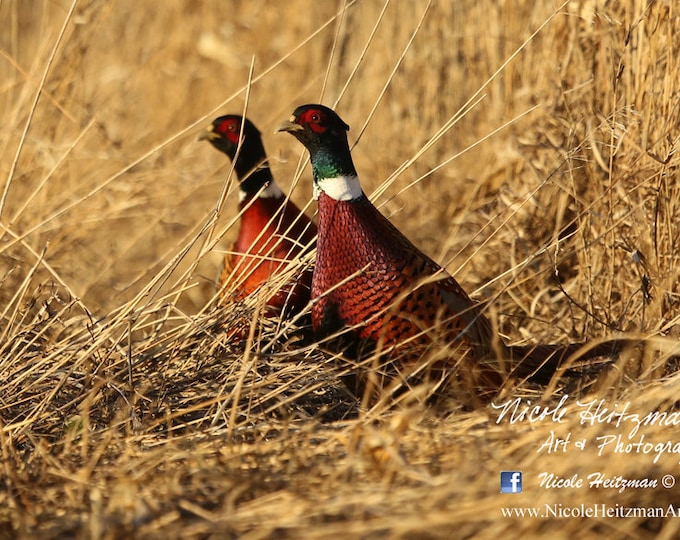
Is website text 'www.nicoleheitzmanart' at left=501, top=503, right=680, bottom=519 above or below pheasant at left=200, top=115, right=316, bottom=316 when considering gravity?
below

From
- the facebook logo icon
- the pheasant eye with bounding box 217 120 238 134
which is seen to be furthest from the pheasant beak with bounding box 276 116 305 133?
the facebook logo icon

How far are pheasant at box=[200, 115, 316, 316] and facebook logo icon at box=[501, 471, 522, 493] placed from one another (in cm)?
106

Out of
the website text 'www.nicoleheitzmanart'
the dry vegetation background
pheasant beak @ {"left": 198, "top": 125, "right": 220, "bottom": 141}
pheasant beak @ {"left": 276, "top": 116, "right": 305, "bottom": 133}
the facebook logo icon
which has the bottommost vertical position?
the website text 'www.nicoleheitzmanart'

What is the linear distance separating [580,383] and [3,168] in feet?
8.41

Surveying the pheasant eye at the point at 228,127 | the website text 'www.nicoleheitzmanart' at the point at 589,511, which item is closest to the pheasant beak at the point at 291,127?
the pheasant eye at the point at 228,127

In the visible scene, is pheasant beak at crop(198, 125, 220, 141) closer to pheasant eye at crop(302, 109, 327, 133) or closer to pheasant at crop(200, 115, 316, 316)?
pheasant at crop(200, 115, 316, 316)

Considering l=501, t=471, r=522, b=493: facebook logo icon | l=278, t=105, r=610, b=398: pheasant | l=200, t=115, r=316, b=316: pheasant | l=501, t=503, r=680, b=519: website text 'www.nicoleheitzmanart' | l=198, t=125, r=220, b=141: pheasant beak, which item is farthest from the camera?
l=198, t=125, r=220, b=141: pheasant beak

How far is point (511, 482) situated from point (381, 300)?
806 millimetres

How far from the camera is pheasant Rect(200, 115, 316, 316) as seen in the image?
10.4 feet

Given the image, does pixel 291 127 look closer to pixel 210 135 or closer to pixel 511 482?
pixel 210 135

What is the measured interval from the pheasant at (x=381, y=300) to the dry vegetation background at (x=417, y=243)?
14 centimetres

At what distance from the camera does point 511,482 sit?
2.11m

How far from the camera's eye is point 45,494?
2.26 metres

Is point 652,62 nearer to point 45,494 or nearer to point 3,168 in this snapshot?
point 45,494
